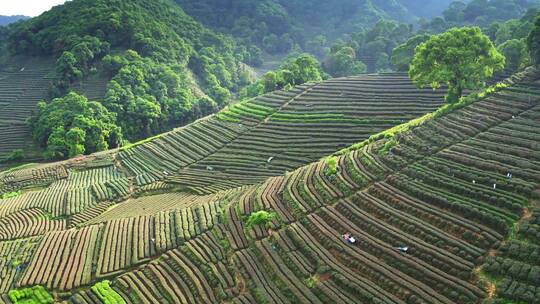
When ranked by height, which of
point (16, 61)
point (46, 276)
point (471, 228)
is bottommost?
point (46, 276)

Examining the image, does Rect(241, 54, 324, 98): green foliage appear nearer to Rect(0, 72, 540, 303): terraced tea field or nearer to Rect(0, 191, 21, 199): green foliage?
Rect(0, 72, 540, 303): terraced tea field

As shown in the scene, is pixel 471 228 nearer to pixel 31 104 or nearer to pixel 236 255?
pixel 236 255

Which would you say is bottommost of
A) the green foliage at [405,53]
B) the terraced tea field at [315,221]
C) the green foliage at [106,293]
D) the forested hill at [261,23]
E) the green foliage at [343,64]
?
the green foliage at [106,293]

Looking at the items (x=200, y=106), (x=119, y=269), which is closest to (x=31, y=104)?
(x=200, y=106)

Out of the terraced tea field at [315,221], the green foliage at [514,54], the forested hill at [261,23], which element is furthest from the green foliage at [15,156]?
→ the forested hill at [261,23]

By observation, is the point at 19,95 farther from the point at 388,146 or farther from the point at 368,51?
the point at 368,51

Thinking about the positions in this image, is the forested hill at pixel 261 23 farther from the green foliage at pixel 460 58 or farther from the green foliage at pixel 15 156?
the green foliage at pixel 460 58
